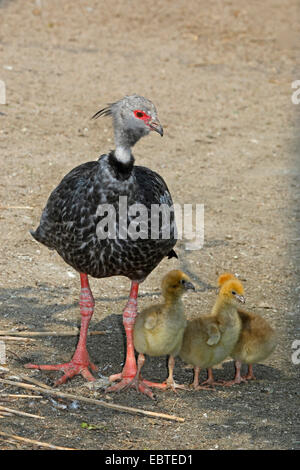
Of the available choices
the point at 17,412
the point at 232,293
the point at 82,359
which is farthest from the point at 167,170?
the point at 17,412

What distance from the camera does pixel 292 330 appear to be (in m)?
5.46

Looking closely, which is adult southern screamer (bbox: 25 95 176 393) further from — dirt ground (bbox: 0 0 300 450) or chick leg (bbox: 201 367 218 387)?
dirt ground (bbox: 0 0 300 450)

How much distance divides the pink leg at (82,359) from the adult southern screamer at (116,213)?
120mm

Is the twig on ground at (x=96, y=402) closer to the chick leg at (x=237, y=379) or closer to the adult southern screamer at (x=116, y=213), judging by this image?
the adult southern screamer at (x=116, y=213)

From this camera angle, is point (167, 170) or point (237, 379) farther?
point (167, 170)

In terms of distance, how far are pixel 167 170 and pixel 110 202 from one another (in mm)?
3594

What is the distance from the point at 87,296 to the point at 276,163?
395cm

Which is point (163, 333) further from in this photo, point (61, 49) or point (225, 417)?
point (61, 49)

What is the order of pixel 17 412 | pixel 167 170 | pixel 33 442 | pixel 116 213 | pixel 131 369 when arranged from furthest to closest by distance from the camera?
1. pixel 167 170
2. pixel 131 369
3. pixel 116 213
4. pixel 17 412
5. pixel 33 442

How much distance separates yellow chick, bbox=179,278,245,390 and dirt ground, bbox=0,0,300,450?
0.64ft

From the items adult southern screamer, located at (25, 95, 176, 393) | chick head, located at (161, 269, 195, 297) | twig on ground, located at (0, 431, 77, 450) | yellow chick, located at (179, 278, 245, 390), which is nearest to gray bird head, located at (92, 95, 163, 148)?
adult southern screamer, located at (25, 95, 176, 393)

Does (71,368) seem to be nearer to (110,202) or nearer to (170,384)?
(170,384)

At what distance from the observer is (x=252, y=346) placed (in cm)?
479

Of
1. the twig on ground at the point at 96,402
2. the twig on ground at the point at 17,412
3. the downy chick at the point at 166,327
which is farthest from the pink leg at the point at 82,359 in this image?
the twig on ground at the point at 17,412
